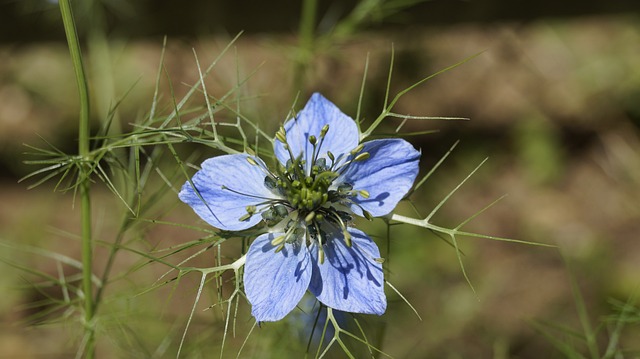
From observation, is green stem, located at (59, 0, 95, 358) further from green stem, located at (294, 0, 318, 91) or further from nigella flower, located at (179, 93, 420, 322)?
green stem, located at (294, 0, 318, 91)

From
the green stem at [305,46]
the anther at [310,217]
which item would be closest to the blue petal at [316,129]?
the anther at [310,217]

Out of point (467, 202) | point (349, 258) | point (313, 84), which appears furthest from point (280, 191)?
point (467, 202)

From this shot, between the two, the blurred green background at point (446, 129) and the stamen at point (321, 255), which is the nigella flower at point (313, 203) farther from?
the blurred green background at point (446, 129)

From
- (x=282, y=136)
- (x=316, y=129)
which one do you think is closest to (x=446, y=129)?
(x=316, y=129)

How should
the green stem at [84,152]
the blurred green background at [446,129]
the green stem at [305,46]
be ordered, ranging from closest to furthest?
the green stem at [84,152]
the green stem at [305,46]
the blurred green background at [446,129]

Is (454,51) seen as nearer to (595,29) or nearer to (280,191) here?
(595,29)

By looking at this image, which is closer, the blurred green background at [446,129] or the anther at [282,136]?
the anther at [282,136]
